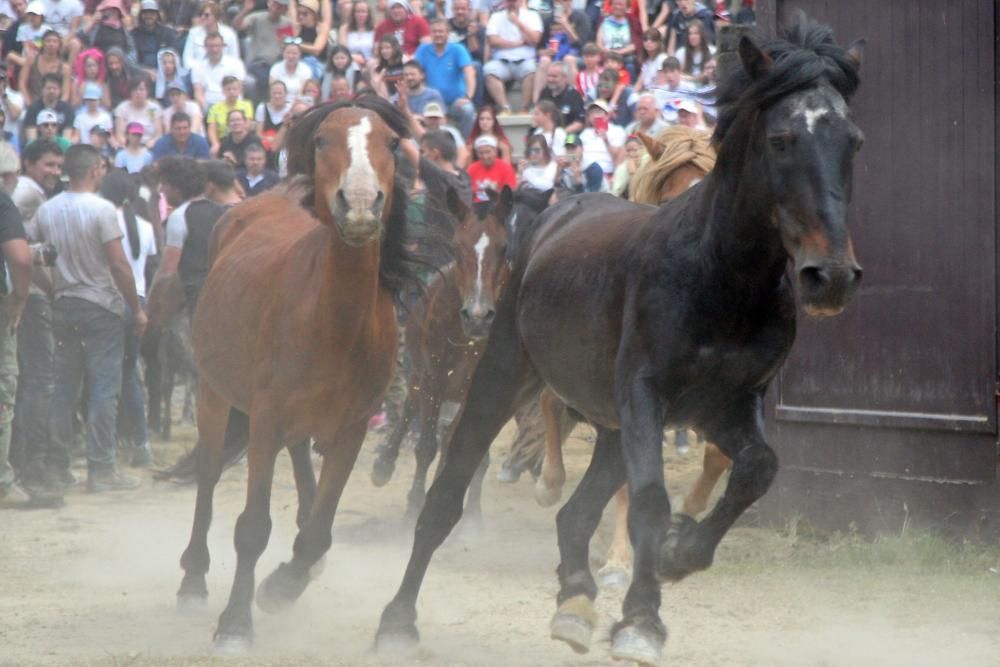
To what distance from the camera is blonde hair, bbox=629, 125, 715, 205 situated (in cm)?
844

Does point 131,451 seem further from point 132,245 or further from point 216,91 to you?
point 216,91

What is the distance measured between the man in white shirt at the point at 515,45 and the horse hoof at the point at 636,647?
12.4 metres

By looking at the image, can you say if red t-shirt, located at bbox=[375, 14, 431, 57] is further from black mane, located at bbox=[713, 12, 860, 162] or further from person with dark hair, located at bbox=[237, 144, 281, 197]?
black mane, located at bbox=[713, 12, 860, 162]

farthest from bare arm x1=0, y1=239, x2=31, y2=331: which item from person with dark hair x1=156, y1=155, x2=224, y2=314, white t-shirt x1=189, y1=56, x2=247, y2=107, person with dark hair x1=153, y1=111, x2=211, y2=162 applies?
white t-shirt x1=189, y1=56, x2=247, y2=107

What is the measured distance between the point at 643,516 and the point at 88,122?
13.3 metres

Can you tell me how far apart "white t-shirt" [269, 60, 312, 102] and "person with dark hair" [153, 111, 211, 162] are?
128 cm

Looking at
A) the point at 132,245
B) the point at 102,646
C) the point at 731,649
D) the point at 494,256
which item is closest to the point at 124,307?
the point at 132,245

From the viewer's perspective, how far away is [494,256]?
9156mm

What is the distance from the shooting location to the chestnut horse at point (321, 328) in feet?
20.7

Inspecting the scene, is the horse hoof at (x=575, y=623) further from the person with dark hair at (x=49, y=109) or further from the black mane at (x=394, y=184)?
the person with dark hair at (x=49, y=109)

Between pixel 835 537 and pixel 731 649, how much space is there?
8.65 feet

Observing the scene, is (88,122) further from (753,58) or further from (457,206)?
(753,58)

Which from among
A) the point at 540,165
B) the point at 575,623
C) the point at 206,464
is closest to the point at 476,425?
the point at 575,623

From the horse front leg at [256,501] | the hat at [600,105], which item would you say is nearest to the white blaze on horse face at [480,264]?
the horse front leg at [256,501]
